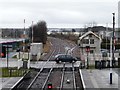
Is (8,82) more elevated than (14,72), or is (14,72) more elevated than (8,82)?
(14,72)

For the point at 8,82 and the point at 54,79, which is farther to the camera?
the point at 54,79

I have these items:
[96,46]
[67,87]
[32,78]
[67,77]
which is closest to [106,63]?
[67,77]

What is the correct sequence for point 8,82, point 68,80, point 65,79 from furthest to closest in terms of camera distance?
point 65,79, point 68,80, point 8,82

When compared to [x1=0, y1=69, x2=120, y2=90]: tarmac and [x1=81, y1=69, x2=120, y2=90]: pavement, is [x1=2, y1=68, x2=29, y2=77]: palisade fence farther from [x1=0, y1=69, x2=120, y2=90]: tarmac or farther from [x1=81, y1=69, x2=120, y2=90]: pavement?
[x1=81, y1=69, x2=120, y2=90]: pavement

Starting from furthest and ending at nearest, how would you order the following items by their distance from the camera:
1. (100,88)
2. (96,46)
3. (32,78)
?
(96,46), (32,78), (100,88)

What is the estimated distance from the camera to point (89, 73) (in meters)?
30.9

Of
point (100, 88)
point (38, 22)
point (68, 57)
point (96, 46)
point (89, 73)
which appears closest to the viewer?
point (100, 88)

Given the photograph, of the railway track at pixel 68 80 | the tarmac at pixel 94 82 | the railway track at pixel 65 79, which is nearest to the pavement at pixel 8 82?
the tarmac at pixel 94 82

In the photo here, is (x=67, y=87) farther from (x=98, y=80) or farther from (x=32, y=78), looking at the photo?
(x=32, y=78)

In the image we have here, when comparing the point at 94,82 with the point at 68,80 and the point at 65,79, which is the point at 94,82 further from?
the point at 65,79

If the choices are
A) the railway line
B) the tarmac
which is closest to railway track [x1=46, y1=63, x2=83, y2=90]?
the railway line

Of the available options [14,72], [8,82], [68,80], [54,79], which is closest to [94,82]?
[68,80]

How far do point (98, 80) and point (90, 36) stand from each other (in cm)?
3701

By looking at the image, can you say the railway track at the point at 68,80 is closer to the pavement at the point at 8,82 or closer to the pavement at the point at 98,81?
the pavement at the point at 98,81
